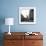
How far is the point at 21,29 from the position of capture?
15.0 ft

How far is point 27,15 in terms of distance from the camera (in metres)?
4.54

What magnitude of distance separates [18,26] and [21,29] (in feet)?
0.49

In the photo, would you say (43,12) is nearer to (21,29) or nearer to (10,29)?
(21,29)

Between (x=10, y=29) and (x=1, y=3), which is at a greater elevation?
(x=1, y=3)

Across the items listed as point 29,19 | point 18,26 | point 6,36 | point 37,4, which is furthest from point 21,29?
point 37,4

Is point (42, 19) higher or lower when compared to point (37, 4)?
lower

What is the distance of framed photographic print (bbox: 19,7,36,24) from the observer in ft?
14.8

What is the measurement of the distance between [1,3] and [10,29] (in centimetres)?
95

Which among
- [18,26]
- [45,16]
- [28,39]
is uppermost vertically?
[45,16]

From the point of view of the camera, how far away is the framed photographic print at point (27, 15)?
4516 mm

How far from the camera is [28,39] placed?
400 centimetres

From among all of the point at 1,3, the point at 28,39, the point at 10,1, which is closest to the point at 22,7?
the point at 10,1

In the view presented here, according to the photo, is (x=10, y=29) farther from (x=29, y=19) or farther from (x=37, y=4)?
(x=37, y=4)

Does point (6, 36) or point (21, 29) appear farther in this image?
point (21, 29)
